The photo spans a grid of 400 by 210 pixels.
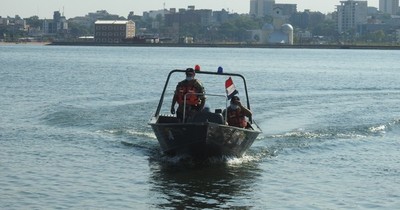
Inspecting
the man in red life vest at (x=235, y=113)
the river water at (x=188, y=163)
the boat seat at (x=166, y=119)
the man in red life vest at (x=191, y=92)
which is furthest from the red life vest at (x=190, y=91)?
the river water at (x=188, y=163)

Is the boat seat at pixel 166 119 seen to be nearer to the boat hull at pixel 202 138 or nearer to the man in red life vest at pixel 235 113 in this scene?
the boat hull at pixel 202 138

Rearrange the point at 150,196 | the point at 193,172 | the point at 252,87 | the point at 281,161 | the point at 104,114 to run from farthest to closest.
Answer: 1. the point at 252,87
2. the point at 104,114
3. the point at 281,161
4. the point at 193,172
5. the point at 150,196

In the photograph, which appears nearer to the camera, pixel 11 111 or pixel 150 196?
pixel 150 196

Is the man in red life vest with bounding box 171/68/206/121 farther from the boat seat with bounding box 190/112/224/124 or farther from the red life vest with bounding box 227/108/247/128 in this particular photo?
the boat seat with bounding box 190/112/224/124

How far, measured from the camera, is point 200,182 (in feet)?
87.6

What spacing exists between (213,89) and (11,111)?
26.1 m

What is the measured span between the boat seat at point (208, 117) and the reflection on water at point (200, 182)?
1.43 metres

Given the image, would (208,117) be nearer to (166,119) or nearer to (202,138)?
(202,138)

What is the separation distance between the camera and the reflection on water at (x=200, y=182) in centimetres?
2416

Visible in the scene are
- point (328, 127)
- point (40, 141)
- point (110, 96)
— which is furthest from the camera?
point (110, 96)

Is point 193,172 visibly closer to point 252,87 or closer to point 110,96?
point 110,96

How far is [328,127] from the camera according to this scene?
40094mm

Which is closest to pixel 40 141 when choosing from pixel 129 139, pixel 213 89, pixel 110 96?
pixel 129 139

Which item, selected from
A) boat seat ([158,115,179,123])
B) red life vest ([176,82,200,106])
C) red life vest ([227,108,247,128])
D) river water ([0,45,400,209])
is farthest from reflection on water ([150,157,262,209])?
red life vest ([176,82,200,106])
